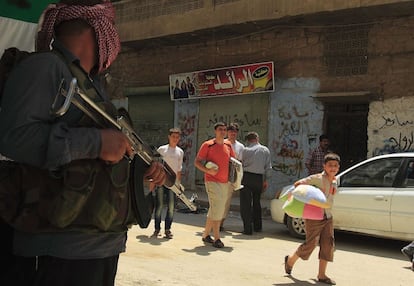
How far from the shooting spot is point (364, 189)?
7.87 m

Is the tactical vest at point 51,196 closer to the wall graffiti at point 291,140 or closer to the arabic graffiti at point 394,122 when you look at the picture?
the arabic graffiti at point 394,122

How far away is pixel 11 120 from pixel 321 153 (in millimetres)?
8934

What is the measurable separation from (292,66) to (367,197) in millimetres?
6425

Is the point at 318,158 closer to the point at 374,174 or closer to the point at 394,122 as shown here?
the point at 374,174

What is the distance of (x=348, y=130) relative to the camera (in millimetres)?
12703

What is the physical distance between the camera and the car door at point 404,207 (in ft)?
23.7

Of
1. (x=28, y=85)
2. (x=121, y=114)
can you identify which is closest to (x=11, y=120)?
(x=28, y=85)

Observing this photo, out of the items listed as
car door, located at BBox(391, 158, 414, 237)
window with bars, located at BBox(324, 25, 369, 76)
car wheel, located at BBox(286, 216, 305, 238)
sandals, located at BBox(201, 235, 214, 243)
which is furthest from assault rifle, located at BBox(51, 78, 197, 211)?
window with bars, located at BBox(324, 25, 369, 76)

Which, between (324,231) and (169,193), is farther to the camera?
(169,193)

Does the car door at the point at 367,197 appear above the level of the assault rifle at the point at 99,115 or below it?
below

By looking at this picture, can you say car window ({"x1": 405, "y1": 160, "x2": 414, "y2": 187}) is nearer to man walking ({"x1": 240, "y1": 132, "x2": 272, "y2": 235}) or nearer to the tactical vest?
man walking ({"x1": 240, "y1": 132, "x2": 272, "y2": 235})

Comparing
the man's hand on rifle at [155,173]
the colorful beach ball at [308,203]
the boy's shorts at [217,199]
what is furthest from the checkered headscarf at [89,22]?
the boy's shorts at [217,199]

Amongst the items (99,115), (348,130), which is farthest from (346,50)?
(99,115)

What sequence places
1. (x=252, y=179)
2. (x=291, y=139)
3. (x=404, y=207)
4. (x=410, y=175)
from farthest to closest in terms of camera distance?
(x=291, y=139) < (x=252, y=179) < (x=410, y=175) < (x=404, y=207)
